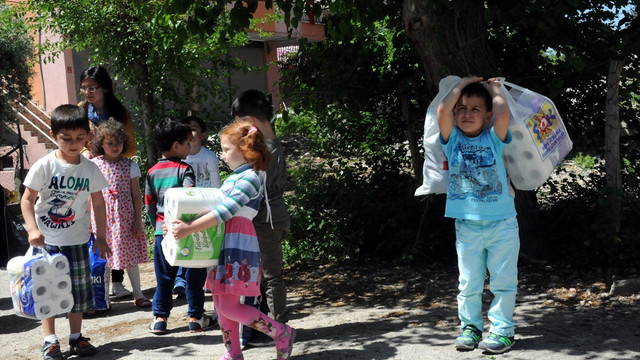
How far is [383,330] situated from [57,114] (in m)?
2.55

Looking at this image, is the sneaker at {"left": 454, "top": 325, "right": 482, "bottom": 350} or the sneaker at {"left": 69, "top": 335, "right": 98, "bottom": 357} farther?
the sneaker at {"left": 69, "top": 335, "right": 98, "bottom": 357}

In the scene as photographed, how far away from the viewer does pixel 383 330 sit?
15.7 feet

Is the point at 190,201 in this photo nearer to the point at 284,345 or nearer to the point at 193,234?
the point at 193,234

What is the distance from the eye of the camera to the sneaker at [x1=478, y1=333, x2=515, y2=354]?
4.08m

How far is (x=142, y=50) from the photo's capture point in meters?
9.33

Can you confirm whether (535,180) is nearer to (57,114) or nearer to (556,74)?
(556,74)

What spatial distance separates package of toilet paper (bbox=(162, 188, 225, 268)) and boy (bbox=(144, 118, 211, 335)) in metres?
1.19

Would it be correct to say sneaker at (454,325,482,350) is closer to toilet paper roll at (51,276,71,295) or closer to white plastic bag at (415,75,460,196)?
white plastic bag at (415,75,460,196)

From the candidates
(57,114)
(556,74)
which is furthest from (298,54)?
(57,114)

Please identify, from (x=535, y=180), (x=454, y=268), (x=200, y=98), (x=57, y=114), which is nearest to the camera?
(x=535, y=180)

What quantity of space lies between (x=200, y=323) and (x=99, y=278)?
1.11 metres

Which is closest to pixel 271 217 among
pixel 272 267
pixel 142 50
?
pixel 272 267

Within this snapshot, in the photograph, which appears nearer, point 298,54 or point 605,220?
point 605,220

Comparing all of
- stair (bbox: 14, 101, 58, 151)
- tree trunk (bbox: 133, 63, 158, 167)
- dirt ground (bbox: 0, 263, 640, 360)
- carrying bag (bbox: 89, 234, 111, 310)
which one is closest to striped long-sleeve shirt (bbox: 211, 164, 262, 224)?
dirt ground (bbox: 0, 263, 640, 360)
